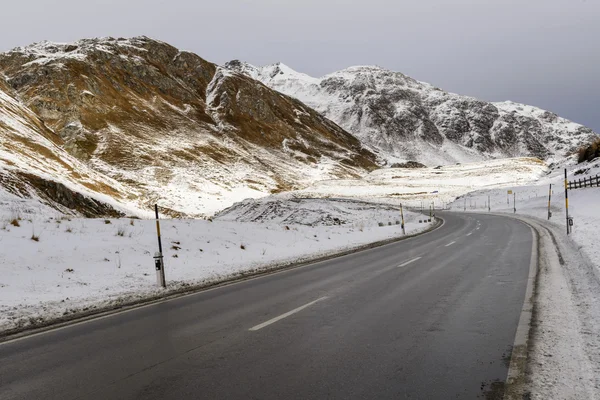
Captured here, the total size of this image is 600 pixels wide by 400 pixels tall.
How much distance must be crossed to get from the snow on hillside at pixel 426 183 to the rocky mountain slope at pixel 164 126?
32.5 feet

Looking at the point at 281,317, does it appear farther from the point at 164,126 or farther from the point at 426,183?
the point at 426,183

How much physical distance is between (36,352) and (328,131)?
6562 inches

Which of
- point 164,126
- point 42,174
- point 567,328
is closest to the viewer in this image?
point 567,328

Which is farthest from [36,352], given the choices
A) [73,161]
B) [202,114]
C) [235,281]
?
[202,114]

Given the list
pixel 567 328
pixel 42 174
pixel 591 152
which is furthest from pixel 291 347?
pixel 591 152

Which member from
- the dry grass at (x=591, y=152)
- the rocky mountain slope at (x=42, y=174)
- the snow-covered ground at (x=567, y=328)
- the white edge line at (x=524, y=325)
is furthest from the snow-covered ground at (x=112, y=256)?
the dry grass at (x=591, y=152)

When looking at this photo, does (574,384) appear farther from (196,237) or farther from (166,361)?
(196,237)

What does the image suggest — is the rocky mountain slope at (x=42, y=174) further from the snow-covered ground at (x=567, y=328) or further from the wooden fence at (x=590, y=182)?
the wooden fence at (x=590, y=182)

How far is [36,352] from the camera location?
5984mm

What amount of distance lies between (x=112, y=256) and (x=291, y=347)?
30.4 ft

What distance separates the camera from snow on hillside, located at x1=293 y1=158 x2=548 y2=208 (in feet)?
285

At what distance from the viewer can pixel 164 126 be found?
104 metres

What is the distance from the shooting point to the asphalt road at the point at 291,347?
434cm

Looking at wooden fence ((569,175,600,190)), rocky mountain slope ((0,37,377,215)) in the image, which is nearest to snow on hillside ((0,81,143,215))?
rocky mountain slope ((0,37,377,215))
